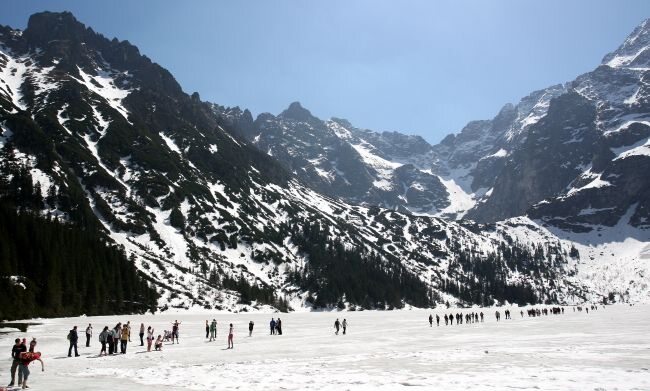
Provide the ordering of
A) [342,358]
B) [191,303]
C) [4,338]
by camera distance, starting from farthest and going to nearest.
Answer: [191,303] < [4,338] < [342,358]

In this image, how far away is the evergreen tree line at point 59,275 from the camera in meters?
96.5

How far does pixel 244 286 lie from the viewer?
172m

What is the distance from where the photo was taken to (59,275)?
108000 millimetres

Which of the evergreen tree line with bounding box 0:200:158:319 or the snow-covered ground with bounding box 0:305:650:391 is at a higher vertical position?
the evergreen tree line with bounding box 0:200:158:319

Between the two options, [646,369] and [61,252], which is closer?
[646,369]

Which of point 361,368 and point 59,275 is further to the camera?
point 59,275

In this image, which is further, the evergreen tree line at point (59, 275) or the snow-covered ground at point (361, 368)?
the evergreen tree line at point (59, 275)

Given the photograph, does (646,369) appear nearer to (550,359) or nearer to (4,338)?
(550,359)

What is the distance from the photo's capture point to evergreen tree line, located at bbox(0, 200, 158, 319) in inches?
3799

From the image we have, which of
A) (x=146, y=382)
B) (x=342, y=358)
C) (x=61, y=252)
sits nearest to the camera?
(x=146, y=382)

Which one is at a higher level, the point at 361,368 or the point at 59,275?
the point at 59,275

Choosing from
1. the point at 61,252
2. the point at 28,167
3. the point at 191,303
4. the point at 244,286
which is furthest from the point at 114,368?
the point at 28,167

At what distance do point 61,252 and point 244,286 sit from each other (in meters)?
69.2

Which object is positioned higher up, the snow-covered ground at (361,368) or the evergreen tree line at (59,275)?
the evergreen tree line at (59,275)
